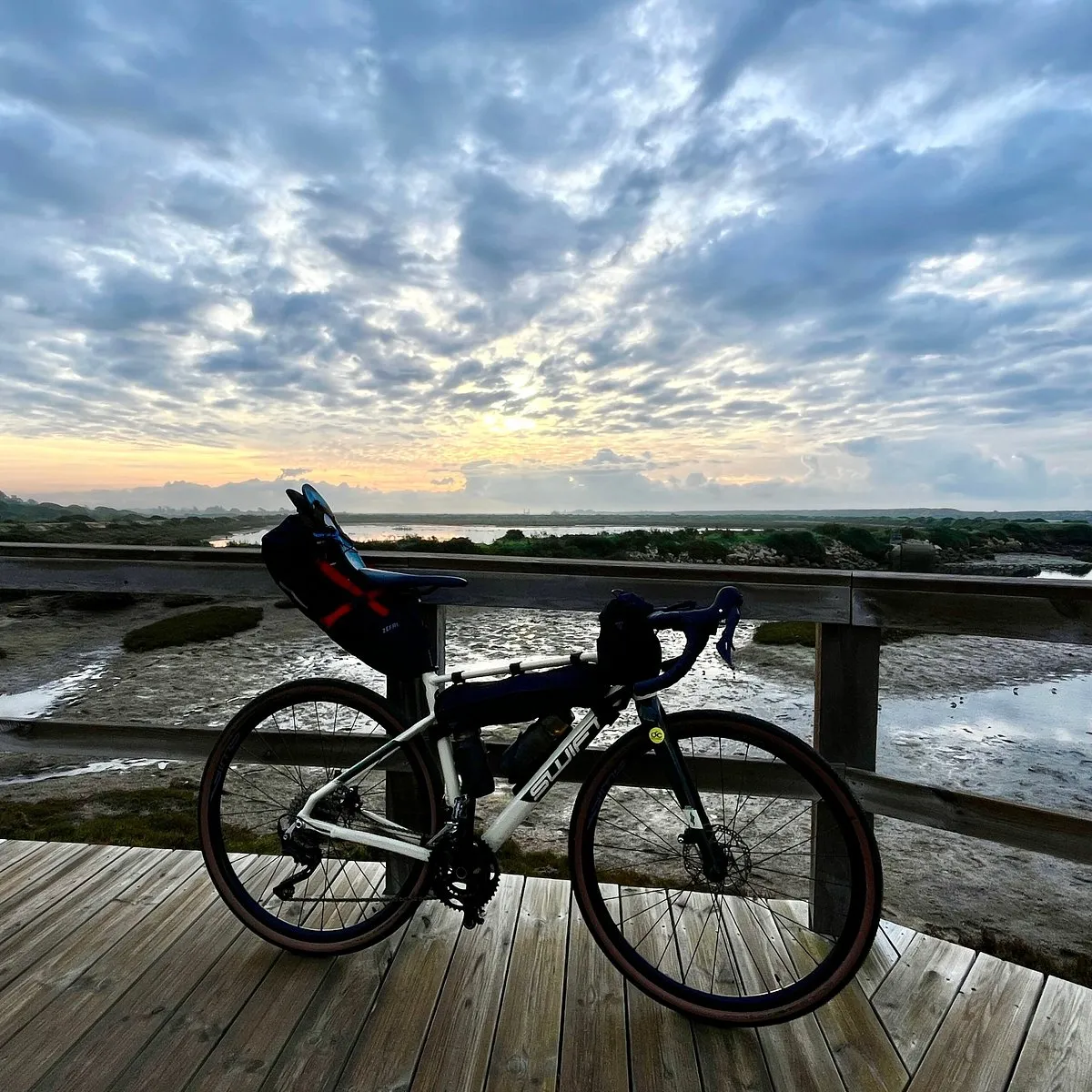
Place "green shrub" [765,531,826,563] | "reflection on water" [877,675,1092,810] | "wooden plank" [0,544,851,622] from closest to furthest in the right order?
"wooden plank" [0,544,851,622]
"reflection on water" [877,675,1092,810]
"green shrub" [765,531,826,563]

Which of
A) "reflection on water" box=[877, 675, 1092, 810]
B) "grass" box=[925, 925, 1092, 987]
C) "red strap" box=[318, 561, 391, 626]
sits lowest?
"reflection on water" box=[877, 675, 1092, 810]

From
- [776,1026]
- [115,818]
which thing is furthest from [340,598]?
[115,818]

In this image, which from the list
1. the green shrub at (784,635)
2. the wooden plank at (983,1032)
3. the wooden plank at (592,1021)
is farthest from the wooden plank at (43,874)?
the green shrub at (784,635)

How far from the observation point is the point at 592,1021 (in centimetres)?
176

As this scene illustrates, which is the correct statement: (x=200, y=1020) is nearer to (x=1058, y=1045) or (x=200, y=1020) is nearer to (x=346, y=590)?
(x=346, y=590)

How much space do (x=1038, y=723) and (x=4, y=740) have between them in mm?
12424

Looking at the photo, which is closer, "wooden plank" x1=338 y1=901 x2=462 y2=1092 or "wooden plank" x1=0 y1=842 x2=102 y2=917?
"wooden plank" x1=338 y1=901 x2=462 y2=1092

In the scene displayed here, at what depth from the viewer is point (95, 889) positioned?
2.37 meters

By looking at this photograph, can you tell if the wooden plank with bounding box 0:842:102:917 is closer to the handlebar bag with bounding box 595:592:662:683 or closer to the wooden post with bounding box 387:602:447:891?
the wooden post with bounding box 387:602:447:891

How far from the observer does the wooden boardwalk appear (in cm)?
159

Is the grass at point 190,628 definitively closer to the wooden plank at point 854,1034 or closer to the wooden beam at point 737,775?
the wooden beam at point 737,775

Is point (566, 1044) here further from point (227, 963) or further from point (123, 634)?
point (123, 634)

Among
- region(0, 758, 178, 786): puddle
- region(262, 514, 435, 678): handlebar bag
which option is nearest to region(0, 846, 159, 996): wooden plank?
region(262, 514, 435, 678): handlebar bag

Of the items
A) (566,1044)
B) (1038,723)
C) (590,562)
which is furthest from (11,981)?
(1038,723)
